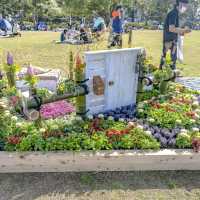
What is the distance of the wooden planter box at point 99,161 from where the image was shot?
4.06m

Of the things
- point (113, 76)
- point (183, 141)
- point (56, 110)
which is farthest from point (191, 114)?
point (56, 110)

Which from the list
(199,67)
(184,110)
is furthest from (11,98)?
(199,67)

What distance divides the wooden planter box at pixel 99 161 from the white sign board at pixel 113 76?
4.30 feet

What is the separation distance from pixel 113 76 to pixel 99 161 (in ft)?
5.86

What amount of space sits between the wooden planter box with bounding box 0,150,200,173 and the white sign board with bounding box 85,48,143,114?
1.31 meters

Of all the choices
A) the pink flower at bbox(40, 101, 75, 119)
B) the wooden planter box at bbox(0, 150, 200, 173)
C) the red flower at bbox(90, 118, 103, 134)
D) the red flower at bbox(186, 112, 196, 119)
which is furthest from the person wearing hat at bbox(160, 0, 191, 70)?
the wooden planter box at bbox(0, 150, 200, 173)

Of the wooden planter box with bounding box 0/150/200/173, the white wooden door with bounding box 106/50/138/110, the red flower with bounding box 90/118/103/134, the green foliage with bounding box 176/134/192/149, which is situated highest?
the white wooden door with bounding box 106/50/138/110

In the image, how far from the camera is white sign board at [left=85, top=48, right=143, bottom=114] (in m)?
5.09

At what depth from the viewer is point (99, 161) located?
4133mm

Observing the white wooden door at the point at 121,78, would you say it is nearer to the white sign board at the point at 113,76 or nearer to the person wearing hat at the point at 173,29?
the white sign board at the point at 113,76

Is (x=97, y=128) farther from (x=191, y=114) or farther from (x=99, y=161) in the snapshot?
(x=191, y=114)

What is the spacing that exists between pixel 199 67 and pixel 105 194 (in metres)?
8.42

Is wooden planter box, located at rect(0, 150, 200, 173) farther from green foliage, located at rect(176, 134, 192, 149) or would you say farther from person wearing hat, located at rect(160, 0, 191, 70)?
person wearing hat, located at rect(160, 0, 191, 70)

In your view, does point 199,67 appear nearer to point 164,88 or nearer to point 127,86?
point 164,88
